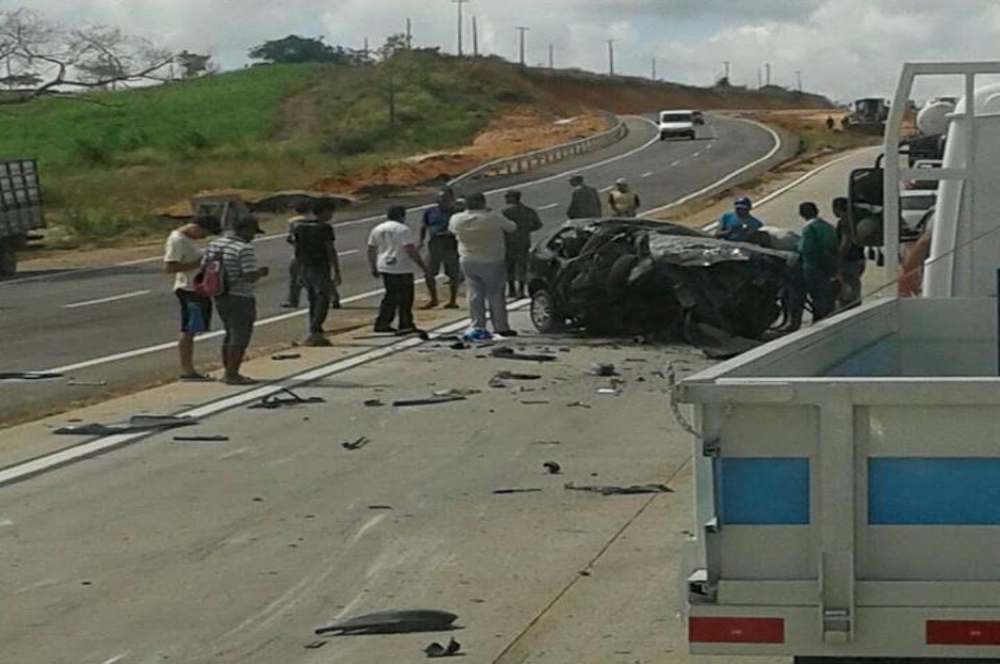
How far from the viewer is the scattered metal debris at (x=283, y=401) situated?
15.3m

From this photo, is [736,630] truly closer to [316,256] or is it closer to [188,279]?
[188,279]

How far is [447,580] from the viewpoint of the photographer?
8828mm

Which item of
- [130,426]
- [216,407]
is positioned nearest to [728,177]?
[216,407]

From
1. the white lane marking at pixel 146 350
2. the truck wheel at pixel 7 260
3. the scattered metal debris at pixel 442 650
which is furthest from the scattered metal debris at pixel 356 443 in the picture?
the truck wheel at pixel 7 260

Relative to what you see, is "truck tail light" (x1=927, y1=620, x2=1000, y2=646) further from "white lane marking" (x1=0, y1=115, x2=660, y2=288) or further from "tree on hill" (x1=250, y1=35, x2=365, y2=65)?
"tree on hill" (x1=250, y1=35, x2=365, y2=65)

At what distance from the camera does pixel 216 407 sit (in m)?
15.2

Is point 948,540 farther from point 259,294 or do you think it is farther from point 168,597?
point 259,294

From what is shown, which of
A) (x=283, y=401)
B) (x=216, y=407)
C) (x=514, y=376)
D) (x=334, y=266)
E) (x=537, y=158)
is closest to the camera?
(x=216, y=407)

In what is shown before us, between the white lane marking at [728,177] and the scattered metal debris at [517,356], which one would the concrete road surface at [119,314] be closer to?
the white lane marking at [728,177]

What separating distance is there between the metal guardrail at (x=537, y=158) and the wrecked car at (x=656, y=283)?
1514 inches

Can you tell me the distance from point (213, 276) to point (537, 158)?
2197 inches

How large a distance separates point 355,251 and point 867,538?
35.4 m

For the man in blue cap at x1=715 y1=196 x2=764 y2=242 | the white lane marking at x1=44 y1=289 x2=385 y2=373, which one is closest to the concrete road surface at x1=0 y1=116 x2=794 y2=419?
the white lane marking at x1=44 y1=289 x2=385 y2=373

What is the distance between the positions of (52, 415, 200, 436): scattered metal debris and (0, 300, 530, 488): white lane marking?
6.1 inches
